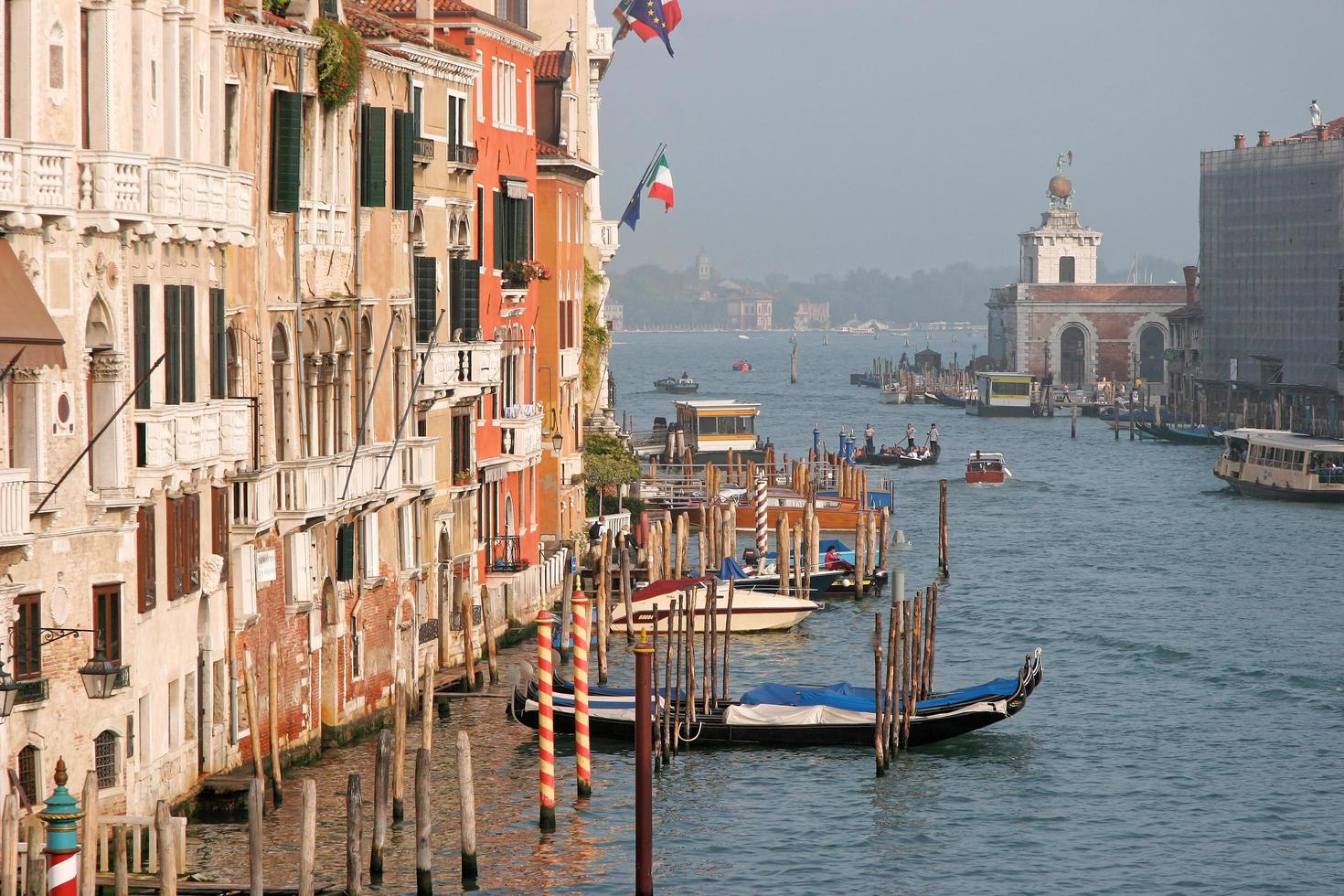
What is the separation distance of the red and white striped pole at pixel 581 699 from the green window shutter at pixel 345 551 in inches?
104

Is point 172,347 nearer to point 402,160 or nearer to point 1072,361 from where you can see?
point 402,160

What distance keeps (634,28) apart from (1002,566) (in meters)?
15.7

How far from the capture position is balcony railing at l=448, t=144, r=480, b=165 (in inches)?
1194

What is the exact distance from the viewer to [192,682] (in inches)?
807

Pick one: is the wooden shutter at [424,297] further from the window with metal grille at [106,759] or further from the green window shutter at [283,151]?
the window with metal grille at [106,759]

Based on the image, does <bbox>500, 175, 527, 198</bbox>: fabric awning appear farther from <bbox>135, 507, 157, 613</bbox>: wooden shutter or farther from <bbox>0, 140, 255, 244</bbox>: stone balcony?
<bbox>135, 507, 157, 613</bbox>: wooden shutter

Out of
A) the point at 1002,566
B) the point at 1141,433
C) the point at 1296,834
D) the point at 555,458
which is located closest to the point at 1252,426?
the point at 1141,433

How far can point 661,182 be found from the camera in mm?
54094

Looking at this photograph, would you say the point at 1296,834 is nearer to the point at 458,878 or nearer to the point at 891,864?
the point at 891,864

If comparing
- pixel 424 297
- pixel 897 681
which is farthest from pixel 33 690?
pixel 897 681

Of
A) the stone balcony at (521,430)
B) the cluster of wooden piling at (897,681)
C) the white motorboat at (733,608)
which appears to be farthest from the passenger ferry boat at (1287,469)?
the cluster of wooden piling at (897,681)

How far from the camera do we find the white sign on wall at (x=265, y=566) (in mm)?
22328

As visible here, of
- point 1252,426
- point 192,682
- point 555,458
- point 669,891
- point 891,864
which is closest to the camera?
point 192,682

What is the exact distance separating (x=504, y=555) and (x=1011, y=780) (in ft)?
32.9
